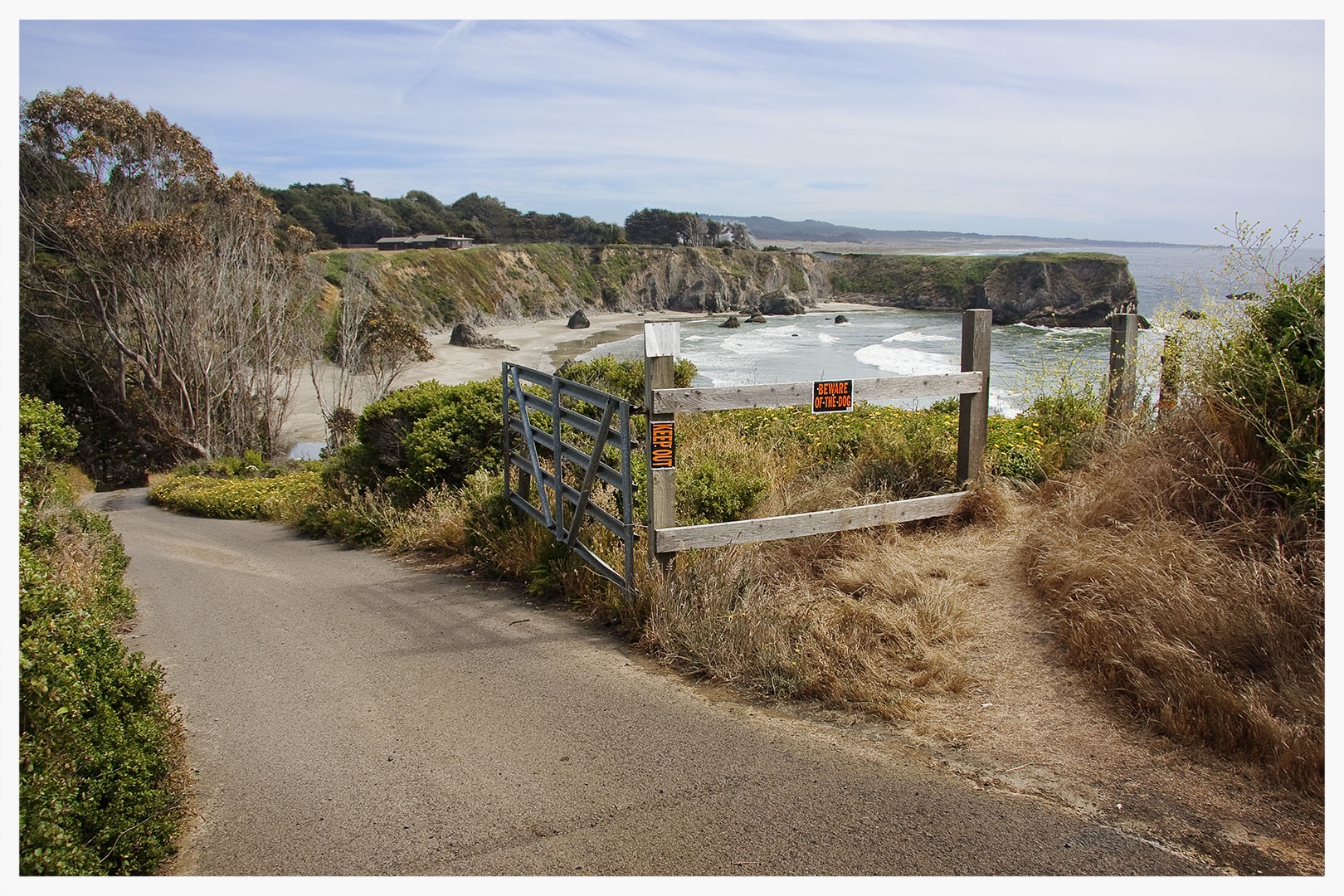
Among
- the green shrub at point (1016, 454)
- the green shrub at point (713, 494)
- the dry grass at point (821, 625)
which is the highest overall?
the green shrub at point (1016, 454)

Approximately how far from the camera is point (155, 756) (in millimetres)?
3871

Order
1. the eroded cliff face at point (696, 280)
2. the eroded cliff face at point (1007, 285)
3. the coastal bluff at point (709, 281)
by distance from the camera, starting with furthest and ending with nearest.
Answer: the eroded cliff face at point (696, 280)
the eroded cliff face at point (1007, 285)
the coastal bluff at point (709, 281)

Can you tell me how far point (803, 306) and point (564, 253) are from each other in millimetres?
35349

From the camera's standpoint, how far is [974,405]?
24.9ft

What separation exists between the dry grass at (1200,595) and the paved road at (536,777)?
0.93 m

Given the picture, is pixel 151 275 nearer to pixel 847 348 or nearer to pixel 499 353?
pixel 499 353

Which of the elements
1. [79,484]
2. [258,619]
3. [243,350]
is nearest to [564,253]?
[243,350]

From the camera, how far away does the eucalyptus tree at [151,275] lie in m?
29.4

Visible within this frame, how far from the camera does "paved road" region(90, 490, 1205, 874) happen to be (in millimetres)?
3480

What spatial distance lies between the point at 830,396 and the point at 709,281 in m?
132

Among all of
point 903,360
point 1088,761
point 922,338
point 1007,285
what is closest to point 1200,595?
point 1088,761

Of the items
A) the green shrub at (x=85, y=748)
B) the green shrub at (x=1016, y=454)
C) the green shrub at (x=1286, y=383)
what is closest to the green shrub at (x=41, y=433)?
the green shrub at (x=85, y=748)

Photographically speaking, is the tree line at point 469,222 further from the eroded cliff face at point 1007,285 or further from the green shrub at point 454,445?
the green shrub at point 454,445

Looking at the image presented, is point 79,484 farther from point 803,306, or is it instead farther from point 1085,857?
point 803,306
